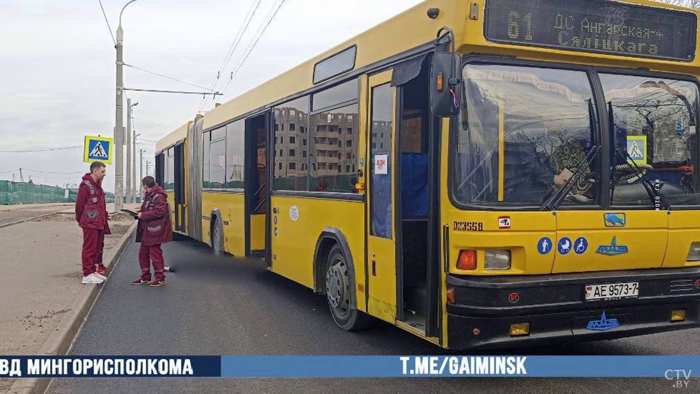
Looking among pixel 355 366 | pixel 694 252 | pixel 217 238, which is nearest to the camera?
pixel 694 252

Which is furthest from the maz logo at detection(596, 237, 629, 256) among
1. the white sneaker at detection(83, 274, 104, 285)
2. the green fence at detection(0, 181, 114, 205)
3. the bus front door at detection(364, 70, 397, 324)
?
the green fence at detection(0, 181, 114, 205)

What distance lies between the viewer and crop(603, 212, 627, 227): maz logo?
17.3ft

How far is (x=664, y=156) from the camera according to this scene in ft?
18.5

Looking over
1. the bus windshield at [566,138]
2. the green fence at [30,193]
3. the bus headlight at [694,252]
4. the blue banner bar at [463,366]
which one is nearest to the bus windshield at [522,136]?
the bus windshield at [566,138]

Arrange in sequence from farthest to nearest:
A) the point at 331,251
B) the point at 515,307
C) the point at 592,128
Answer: the point at 331,251, the point at 592,128, the point at 515,307

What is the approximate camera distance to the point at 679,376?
5.57 metres

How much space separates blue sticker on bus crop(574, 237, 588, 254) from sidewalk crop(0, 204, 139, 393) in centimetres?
442

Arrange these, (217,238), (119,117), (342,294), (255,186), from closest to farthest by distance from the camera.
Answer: (342,294) → (255,186) → (217,238) → (119,117)

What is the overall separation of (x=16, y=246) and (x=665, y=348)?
1377cm

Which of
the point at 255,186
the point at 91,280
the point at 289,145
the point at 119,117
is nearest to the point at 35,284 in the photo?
the point at 91,280

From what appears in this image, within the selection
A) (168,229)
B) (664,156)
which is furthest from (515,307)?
(168,229)

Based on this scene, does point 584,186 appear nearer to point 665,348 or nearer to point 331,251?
point 665,348

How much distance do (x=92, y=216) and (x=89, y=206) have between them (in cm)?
15

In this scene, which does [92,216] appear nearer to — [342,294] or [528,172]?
[342,294]
